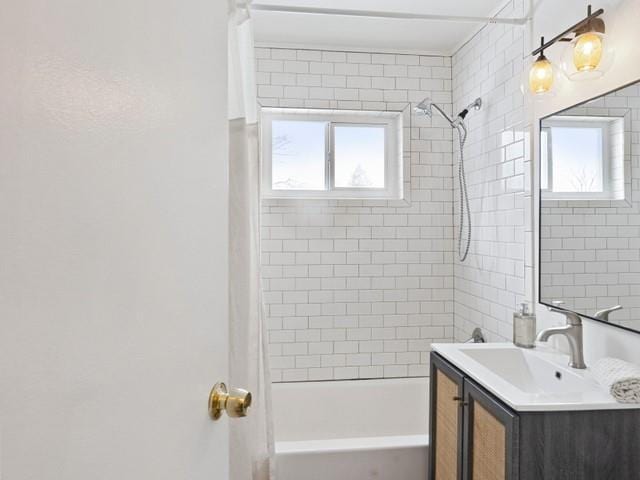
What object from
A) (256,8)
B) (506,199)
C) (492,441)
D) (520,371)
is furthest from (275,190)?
(492,441)

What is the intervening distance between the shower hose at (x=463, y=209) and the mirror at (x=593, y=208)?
33.2 inches

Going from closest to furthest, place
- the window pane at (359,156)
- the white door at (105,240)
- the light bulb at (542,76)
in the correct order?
the white door at (105,240)
the light bulb at (542,76)
the window pane at (359,156)

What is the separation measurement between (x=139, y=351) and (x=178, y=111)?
321mm

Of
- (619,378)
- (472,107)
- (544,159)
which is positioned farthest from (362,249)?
(619,378)

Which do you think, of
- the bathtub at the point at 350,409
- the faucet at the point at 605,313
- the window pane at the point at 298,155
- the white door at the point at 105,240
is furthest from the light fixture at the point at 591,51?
the bathtub at the point at 350,409

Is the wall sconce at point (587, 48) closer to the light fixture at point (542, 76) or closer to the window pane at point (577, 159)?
the light fixture at point (542, 76)

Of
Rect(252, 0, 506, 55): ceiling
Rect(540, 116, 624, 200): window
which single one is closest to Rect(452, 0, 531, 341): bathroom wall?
Rect(252, 0, 506, 55): ceiling

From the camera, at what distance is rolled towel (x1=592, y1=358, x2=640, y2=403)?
1.29 metres

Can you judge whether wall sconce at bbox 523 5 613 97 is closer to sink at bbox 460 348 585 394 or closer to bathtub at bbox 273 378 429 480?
sink at bbox 460 348 585 394

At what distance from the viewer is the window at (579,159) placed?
1.63 m

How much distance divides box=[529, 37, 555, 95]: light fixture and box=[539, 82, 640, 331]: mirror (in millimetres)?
126

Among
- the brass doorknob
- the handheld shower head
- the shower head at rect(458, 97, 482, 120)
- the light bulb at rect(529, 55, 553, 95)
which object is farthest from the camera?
the handheld shower head

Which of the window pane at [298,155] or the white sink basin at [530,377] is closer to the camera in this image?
the white sink basin at [530,377]

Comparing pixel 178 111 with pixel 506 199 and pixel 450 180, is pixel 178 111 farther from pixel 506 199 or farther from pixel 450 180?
pixel 450 180
